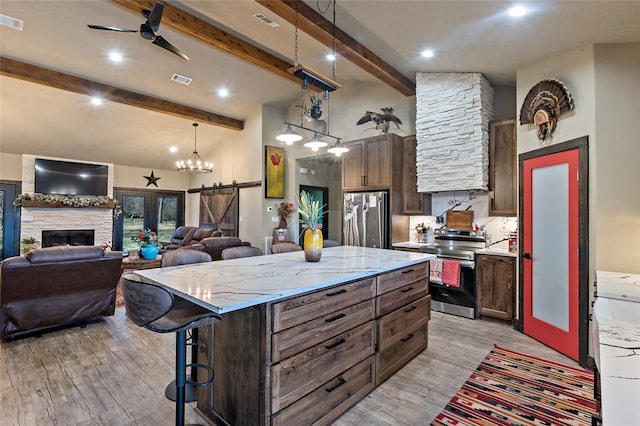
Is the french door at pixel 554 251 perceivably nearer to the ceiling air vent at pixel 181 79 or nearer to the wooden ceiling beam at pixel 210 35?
the wooden ceiling beam at pixel 210 35

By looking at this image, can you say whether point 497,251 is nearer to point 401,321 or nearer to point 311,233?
point 401,321

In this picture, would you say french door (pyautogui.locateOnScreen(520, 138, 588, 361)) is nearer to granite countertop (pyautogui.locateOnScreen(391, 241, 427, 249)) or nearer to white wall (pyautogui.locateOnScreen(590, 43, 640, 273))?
white wall (pyautogui.locateOnScreen(590, 43, 640, 273))

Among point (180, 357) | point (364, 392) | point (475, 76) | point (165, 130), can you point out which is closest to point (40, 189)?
point (165, 130)

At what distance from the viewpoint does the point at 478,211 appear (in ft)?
15.5

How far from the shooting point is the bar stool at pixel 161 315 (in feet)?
5.11

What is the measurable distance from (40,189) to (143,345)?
697 cm

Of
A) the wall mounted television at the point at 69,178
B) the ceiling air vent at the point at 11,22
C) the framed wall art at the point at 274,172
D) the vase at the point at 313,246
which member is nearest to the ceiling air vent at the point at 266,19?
the vase at the point at 313,246

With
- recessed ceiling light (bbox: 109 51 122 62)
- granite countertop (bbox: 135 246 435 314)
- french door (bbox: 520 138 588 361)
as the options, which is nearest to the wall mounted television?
recessed ceiling light (bbox: 109 51 122 62)

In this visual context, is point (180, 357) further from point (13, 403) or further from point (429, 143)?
point (429, 143)

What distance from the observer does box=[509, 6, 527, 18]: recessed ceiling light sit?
2.73 metres

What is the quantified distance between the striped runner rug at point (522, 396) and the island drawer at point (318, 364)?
68cm

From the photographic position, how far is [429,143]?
15.7 feet

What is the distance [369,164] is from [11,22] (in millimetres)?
5590

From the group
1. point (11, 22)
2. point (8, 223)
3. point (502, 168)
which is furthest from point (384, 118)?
point (8, 223)
